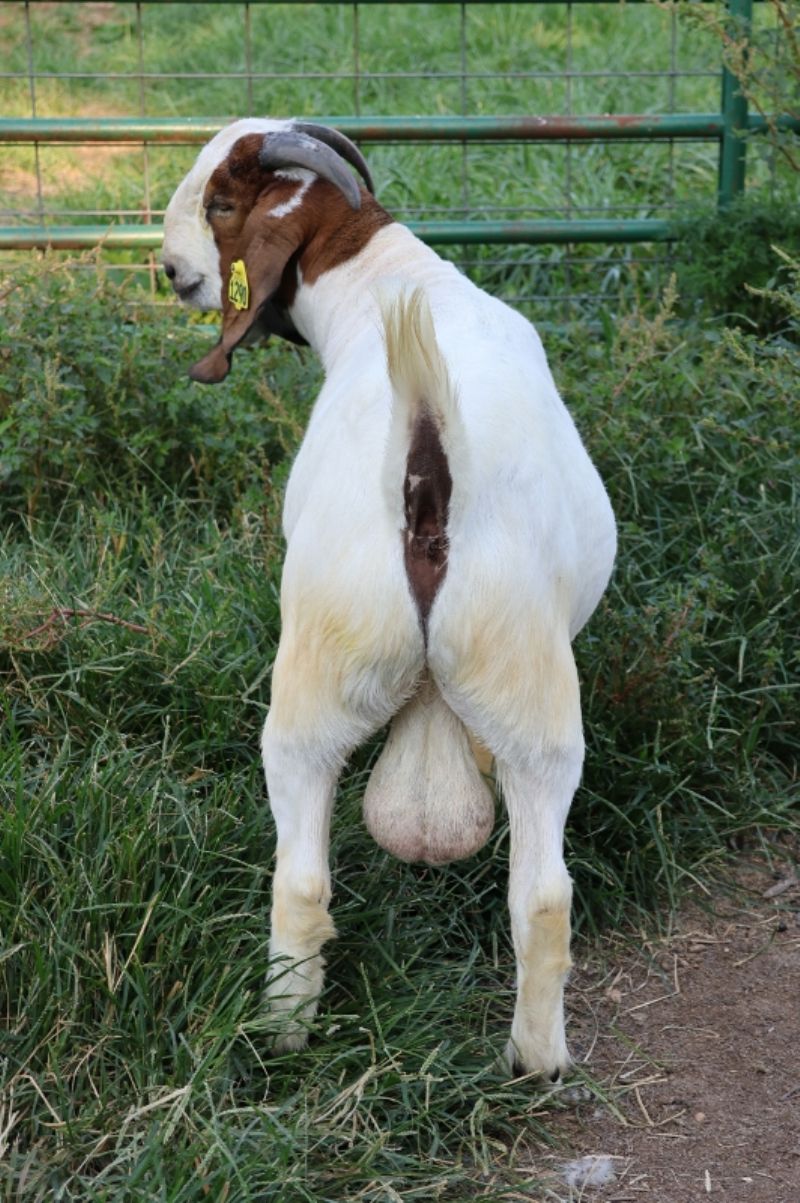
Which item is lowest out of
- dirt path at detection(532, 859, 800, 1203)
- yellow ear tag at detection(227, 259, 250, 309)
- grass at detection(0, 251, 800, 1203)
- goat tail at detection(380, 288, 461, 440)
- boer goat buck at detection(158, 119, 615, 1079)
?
dirt path at detection(532, 859, 800, 1203)

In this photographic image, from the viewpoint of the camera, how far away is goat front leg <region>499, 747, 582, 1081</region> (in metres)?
3.11

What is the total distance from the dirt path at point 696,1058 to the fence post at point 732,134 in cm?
288

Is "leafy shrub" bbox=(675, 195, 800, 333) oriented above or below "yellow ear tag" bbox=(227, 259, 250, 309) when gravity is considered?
below

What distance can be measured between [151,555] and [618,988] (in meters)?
1.78

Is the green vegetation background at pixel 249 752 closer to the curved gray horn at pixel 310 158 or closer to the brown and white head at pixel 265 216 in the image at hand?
the brown and white head at pixel 265 216

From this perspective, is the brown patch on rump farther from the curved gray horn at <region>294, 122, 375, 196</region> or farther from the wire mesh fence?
the wire mesh fence

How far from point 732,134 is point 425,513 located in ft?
11.7

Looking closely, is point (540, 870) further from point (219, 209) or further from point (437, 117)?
point (437, 117)

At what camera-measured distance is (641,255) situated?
6.84m

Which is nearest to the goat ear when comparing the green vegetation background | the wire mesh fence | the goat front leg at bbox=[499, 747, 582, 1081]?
the green vegetation background

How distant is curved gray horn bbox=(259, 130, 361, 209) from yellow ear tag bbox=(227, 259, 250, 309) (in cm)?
24

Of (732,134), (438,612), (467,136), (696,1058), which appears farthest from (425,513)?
(467,136)

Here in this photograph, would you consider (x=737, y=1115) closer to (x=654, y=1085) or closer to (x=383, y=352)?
(x=654, y=1085)

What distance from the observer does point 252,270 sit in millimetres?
3787
